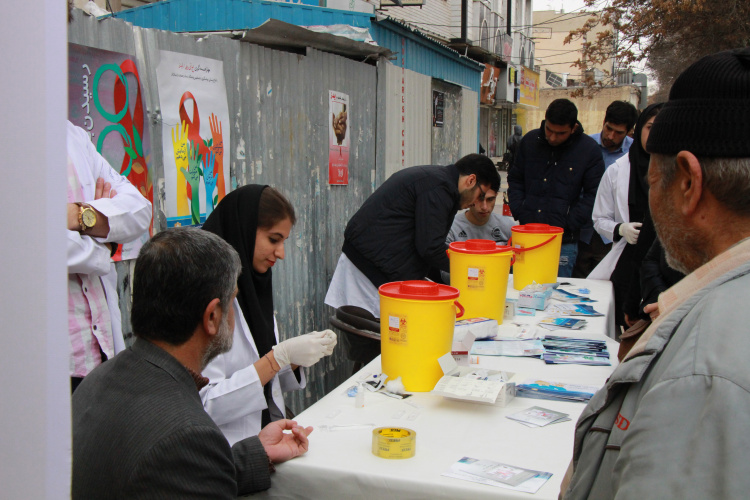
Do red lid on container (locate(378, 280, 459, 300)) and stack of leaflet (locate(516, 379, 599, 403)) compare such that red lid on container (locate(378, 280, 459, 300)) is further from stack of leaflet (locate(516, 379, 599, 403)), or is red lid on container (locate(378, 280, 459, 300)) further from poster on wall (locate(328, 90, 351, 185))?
poster on wall (locate(328, 90, 351, 185))

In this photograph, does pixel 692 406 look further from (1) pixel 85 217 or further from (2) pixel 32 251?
(1) pixel 85 217

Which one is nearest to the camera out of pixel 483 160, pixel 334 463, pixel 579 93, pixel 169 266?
pixel 169 266

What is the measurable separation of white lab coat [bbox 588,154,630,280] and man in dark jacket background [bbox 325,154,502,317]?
1.08m

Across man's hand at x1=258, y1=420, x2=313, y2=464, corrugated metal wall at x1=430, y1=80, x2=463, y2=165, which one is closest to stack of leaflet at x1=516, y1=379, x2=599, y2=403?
man's hand at x1=258, y1=420, x2=313, y2=464

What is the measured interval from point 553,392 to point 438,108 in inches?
236

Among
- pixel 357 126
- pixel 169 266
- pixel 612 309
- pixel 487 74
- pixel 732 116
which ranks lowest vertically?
pixel 612 309

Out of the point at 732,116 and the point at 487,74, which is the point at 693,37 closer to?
the point at 732,116

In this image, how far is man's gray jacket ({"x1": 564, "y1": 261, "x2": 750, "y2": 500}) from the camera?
2.53 ft

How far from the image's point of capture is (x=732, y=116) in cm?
99

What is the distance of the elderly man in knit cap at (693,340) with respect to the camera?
78 cm

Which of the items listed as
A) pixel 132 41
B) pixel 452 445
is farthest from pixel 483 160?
pixel 452 445

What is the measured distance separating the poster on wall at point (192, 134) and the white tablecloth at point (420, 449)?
157 cm

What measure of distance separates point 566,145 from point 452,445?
4.02 m

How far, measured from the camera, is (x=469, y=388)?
7.61ft
